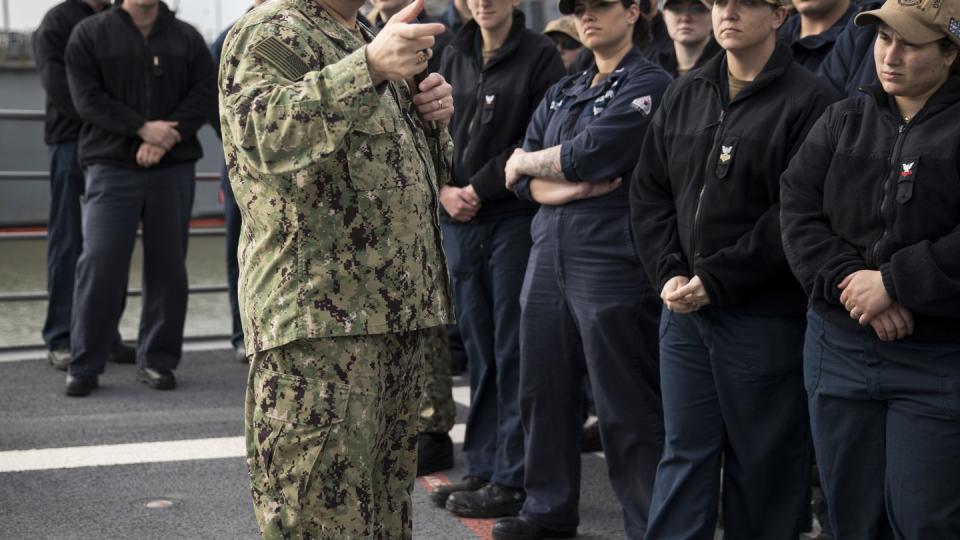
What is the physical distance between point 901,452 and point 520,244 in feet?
6.36

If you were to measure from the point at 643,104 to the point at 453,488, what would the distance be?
1.64 metres

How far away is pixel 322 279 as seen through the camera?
2.74m

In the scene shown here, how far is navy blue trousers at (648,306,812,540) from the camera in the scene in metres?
3.55

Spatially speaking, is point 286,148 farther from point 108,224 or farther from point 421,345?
point 108,224

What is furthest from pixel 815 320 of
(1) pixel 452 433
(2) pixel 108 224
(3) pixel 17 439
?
(2) pixel 108 224

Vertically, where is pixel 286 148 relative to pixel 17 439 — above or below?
above

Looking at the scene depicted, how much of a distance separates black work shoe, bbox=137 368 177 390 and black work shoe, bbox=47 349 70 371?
0.55 meters

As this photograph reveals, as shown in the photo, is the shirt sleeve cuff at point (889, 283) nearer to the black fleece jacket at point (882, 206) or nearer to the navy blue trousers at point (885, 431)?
the black fleece jacket at point (882, 206)

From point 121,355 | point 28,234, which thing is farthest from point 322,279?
point 28,234

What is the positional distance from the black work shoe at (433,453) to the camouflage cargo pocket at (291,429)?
2356mm

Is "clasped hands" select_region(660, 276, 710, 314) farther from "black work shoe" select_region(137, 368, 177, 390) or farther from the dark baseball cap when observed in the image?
"black work shoe" select_region(137, 368, 177, 390)

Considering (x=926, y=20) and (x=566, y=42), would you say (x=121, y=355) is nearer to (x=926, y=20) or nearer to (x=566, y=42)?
(x=566, y=42)

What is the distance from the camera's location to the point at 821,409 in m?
3.25

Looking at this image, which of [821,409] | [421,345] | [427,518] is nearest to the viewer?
[421,345]
